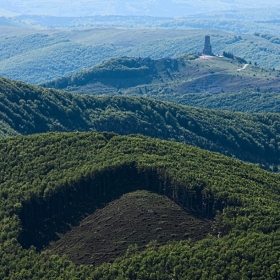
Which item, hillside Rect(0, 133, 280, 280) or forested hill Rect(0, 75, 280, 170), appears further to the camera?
forested hill Rect(0, 75, 280, 170)

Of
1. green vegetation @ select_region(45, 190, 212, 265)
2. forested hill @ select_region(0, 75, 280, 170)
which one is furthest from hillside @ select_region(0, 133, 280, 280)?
forested hill @ select_region(0, 75, 280, 170)

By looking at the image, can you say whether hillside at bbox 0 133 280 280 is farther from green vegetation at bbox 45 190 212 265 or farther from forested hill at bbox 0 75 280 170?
forested hill at bbox 0 75 280 170

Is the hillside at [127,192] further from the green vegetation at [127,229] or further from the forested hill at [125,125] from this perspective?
the forested hill at [125,125]

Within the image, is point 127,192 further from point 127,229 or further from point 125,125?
point 125,125

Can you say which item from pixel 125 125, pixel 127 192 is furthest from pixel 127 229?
pixel 125 125

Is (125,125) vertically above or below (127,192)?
below

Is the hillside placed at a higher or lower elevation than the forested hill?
higher

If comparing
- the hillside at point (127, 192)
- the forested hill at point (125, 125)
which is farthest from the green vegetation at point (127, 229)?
the forested hill at point (125, 125)

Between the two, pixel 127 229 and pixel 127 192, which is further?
pixel 127 192

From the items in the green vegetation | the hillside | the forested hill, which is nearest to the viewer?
the hillside
